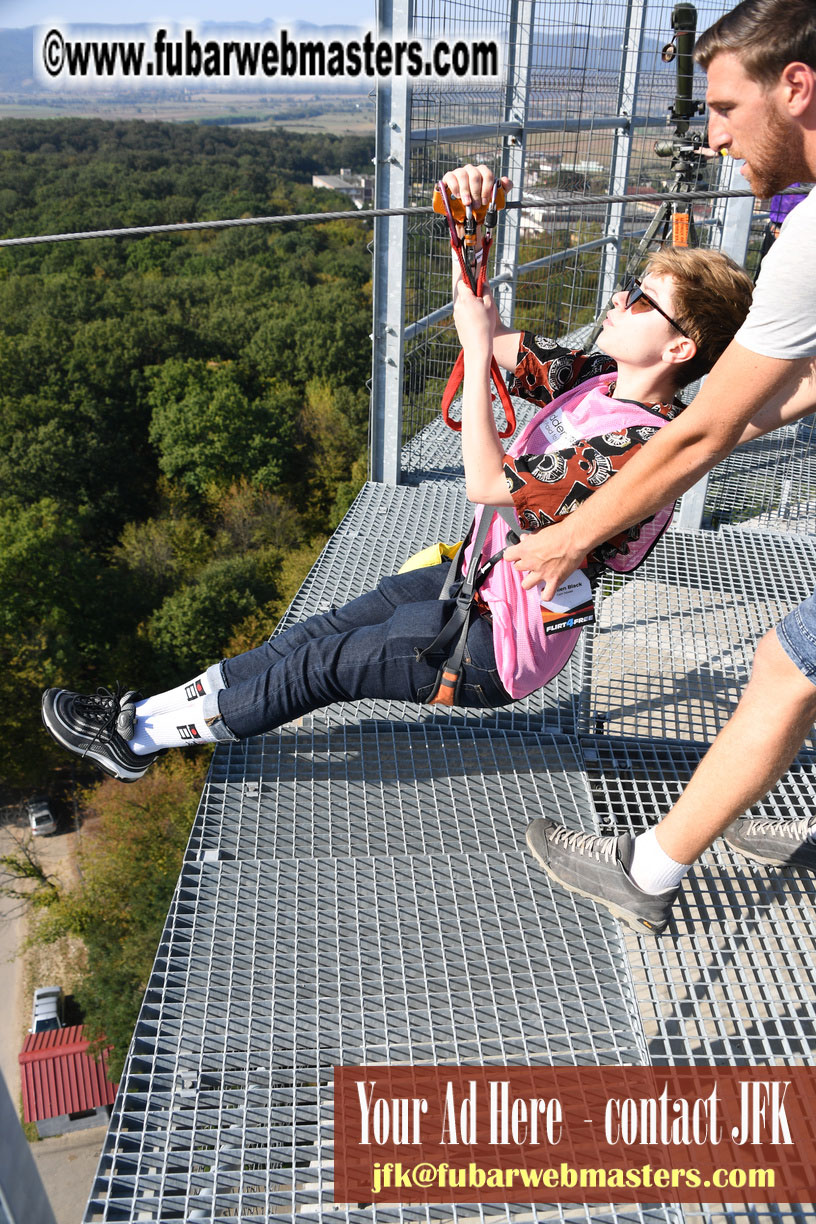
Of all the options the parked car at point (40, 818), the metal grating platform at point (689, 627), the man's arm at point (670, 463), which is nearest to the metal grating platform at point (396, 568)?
the metal grating platform at point (689, 627)

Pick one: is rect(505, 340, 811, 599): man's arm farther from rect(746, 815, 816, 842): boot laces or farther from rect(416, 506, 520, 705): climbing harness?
rect(746, 815, 816, 842): boot laces

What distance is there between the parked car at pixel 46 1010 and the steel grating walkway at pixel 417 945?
17.1 metres

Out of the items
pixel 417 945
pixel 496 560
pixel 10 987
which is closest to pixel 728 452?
pixel 496 560

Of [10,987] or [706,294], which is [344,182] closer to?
[10,987]

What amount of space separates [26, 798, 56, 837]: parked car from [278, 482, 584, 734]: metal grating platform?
19.0m

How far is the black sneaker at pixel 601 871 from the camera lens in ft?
7.15

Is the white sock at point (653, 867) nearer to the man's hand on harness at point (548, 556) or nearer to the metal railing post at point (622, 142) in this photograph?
the man's hand on harness at point (548, 556)

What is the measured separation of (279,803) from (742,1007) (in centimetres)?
136

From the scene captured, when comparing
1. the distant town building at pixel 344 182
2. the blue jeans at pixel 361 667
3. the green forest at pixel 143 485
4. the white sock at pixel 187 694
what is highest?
the distant town building at pixel 344 182

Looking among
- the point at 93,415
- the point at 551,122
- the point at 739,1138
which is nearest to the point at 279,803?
the point at 739,1138

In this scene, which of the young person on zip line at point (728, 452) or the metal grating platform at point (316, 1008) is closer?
the young person on zip line at point (728, 452)

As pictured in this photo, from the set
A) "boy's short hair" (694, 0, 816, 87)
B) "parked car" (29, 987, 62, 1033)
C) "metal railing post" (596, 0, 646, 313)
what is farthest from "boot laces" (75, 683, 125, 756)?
"parked car" (29, 987, 62, 1033)

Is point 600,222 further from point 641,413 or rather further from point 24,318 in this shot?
point 24,318

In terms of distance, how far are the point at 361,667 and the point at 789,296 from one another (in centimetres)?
144
